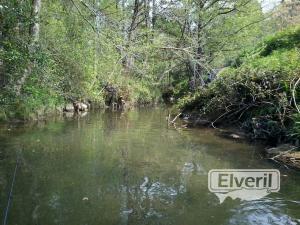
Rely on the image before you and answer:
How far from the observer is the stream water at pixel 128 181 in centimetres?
516

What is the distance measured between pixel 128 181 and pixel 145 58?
13199mm

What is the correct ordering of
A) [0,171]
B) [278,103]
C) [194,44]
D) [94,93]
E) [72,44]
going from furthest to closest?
[194,44] < [94,93] < [72,44] < [278,103] < [0,171]

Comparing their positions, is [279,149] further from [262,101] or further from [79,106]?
[79,106]

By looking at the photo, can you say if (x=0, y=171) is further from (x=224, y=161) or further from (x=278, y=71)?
(x=278, y=71)

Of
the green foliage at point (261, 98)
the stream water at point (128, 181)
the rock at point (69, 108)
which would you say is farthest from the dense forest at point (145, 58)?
the stream water at point (128, 181)

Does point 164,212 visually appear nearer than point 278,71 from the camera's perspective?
Yes

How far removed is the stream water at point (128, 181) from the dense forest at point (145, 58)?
1.63 metres

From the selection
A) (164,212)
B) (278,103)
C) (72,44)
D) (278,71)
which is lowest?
(164,212)

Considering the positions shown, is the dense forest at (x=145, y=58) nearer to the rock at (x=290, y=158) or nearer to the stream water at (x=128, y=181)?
the rock at (x=290, y=158)

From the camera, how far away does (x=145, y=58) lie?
1931 cm

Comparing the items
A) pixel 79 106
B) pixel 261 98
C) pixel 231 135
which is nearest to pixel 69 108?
pixel 79 106

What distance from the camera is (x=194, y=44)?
21.4 metres

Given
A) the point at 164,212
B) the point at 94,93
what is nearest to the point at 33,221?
the point at 164,212

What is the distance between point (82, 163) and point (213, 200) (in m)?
3.03
